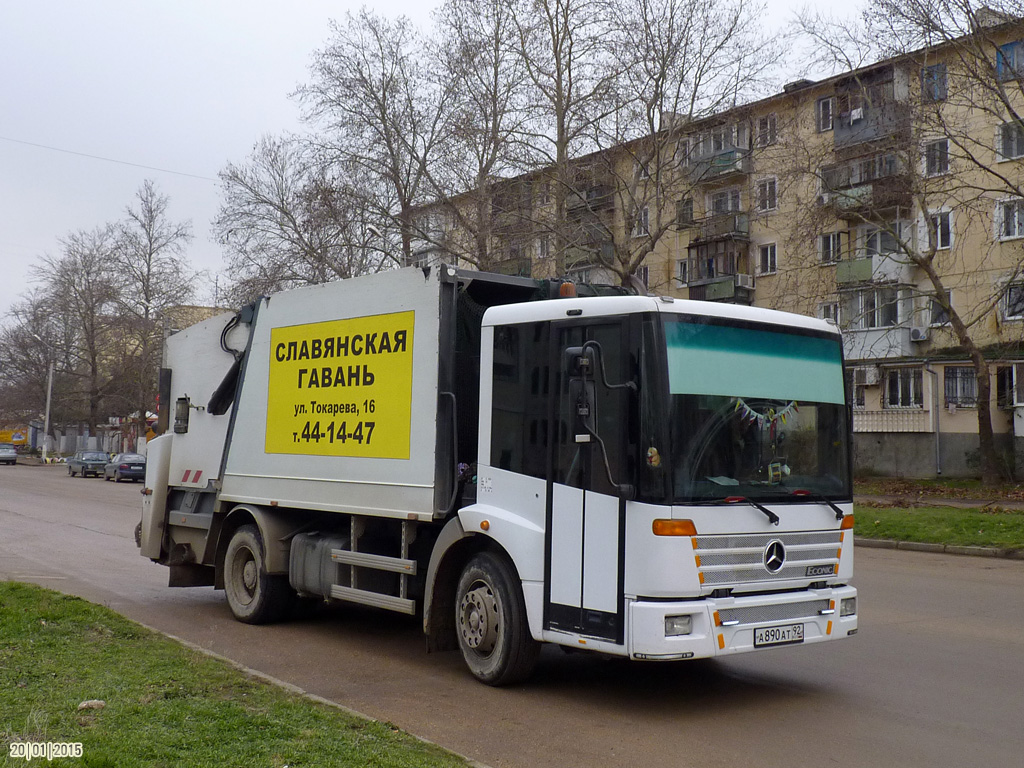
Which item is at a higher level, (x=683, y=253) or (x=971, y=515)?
(x=683, y=253)

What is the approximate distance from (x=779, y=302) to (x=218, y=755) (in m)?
26.9

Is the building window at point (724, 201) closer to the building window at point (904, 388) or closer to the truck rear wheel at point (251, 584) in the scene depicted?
the building window at point (904, 388)

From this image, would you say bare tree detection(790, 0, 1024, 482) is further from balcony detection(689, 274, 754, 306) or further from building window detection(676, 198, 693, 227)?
balcony detection(689, 274, 754, 306)

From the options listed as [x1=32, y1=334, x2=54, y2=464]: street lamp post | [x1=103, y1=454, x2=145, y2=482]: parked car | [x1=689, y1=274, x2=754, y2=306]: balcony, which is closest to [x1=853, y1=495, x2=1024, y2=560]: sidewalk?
[x1=689, y1=274, x2=754, y2=306]: balcony

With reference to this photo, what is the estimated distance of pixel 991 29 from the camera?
74.1ft

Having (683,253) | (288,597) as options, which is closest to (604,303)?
(288,597)

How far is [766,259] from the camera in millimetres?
45844

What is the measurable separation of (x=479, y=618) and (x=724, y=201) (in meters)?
39.8

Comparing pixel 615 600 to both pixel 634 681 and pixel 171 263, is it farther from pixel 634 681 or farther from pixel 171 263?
pixel 171 263

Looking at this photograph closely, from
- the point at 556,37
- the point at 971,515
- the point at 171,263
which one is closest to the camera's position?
the point at 971,515

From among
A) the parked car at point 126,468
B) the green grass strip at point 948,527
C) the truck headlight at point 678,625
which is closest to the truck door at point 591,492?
the truck headlight at point 678,625

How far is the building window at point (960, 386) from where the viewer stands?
1419 inches

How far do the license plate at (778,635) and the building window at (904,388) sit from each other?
33350mm

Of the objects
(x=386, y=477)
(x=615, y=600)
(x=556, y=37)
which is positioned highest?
(x=556, y=37)
